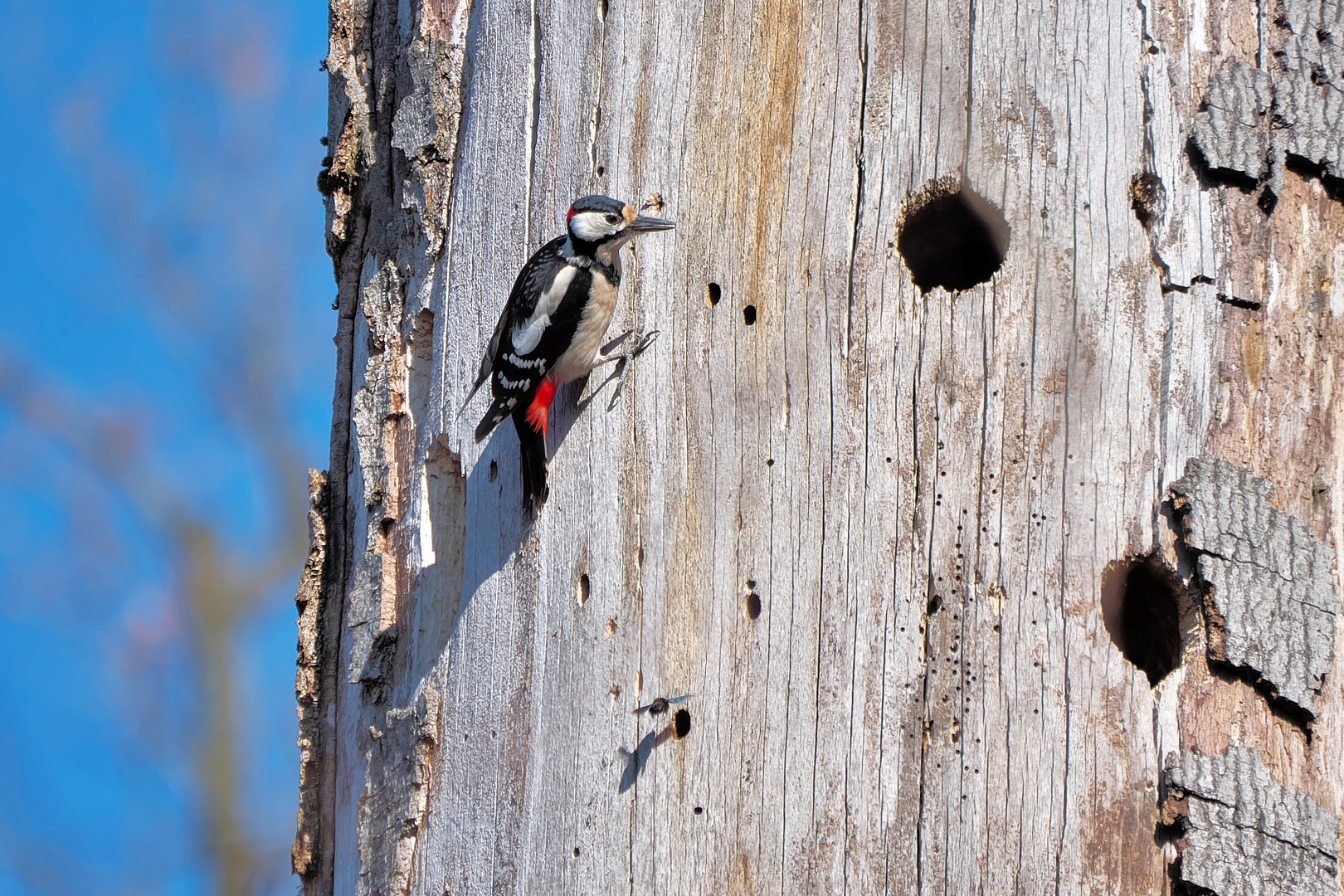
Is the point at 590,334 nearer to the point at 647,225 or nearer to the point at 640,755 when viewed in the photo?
the point at 647,225

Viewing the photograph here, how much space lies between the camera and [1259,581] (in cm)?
233

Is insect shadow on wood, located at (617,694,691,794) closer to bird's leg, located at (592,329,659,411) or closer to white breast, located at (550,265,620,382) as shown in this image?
bird's leg, located at (592,329,659,411)

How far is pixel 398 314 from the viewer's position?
3.21 m

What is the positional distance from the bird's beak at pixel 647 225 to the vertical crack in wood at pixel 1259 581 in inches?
46.6

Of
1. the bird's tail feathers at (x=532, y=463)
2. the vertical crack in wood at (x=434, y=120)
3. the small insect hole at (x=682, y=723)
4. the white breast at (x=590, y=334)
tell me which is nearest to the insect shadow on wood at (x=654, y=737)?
the small insect hole at (x=682, y=723)

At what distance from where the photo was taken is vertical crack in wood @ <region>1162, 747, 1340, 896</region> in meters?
2.16

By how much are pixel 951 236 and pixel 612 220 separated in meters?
0.85

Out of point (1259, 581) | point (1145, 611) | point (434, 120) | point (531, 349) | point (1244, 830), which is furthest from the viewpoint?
point (434, 120)

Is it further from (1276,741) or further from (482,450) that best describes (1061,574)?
(482,450)

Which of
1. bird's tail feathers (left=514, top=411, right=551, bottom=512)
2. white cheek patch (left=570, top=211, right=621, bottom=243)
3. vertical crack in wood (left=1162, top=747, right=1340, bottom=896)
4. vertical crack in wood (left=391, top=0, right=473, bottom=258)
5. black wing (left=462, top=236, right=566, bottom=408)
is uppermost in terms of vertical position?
vertical crack in wood (left=391, top=0, right=473, bottom=258)

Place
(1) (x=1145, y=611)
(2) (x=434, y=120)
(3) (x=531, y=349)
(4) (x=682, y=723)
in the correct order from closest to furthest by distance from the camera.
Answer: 1. (4) (x=682, y=723)
2. (1) (x=1145, y=611)
3. (3) (x=531, y=349)
4. (2) (x=434, y=120)

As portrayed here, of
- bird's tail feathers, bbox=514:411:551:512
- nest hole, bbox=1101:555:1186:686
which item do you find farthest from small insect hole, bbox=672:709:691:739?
nest hole, bbox=1101:555:1186:686

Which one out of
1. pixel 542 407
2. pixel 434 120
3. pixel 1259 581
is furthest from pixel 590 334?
pixel 1259 581

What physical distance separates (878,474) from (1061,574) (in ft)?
1.28
